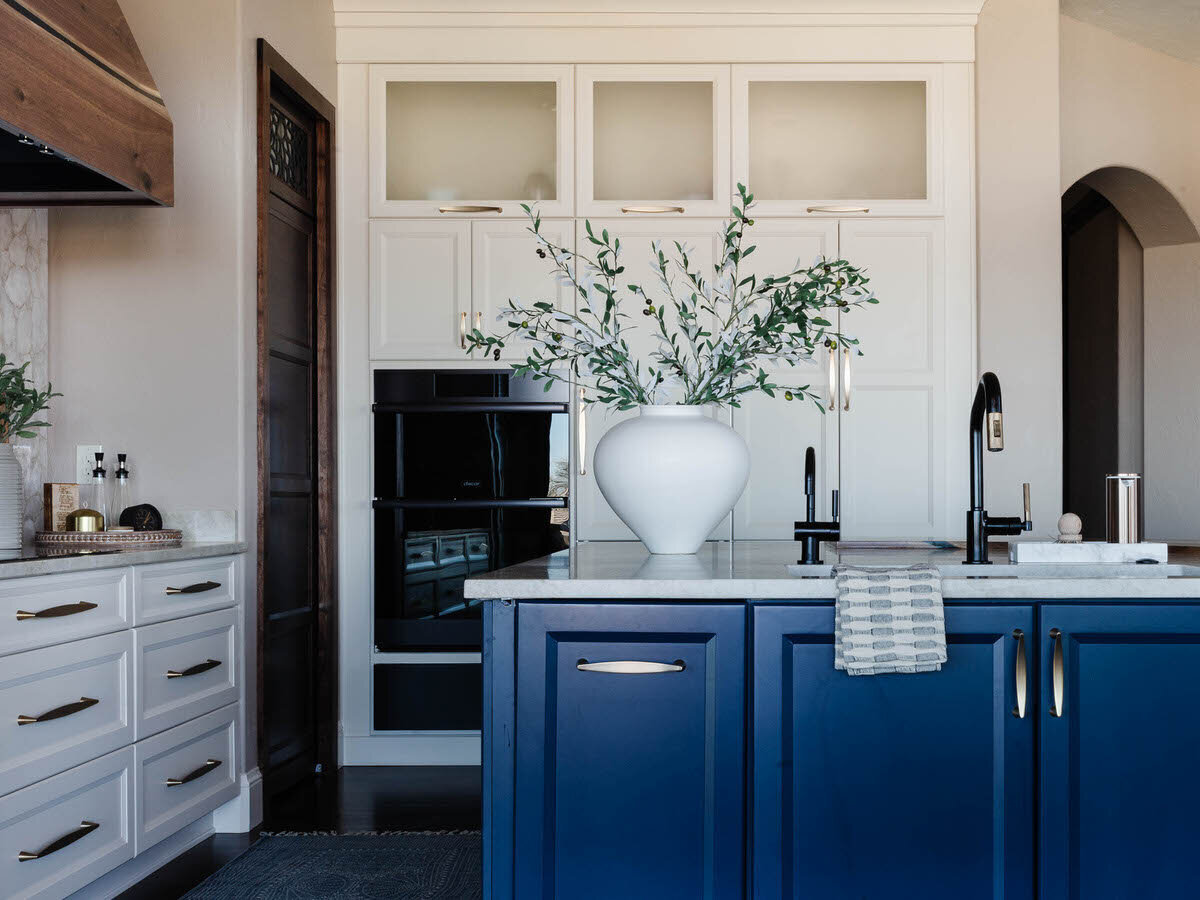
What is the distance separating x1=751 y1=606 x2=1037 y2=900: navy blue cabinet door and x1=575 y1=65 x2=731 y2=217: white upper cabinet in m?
2.72

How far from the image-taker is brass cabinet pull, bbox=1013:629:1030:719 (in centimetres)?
170

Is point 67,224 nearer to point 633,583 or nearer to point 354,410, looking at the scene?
point 354,410

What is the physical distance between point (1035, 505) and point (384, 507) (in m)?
2.36

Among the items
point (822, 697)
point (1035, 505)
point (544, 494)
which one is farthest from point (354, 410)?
point (822, 697)

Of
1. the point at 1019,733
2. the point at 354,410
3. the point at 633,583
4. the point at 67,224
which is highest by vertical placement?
the point at 67,224

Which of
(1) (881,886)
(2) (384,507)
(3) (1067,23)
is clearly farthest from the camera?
(3) (1067,23)

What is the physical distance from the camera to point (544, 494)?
13.5 ft

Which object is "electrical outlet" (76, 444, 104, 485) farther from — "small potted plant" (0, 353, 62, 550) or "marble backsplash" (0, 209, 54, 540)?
"small potted plant" (0, 353, 62, 550)

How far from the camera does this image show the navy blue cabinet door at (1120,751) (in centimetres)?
170

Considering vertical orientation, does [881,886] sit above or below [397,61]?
below

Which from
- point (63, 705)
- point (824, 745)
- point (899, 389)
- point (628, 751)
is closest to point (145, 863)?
point (63, 705)

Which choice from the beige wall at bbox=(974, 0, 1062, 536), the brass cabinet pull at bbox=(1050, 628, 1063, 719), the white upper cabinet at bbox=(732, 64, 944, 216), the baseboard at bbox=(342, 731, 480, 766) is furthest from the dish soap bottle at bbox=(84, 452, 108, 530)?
the beige wall at bbox=(974, 0, 1062, 536)

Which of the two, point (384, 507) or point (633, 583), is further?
point (384, 507)

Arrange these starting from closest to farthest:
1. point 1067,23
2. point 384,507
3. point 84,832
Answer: point 84,832 < point 384,507 < point 1067,23
